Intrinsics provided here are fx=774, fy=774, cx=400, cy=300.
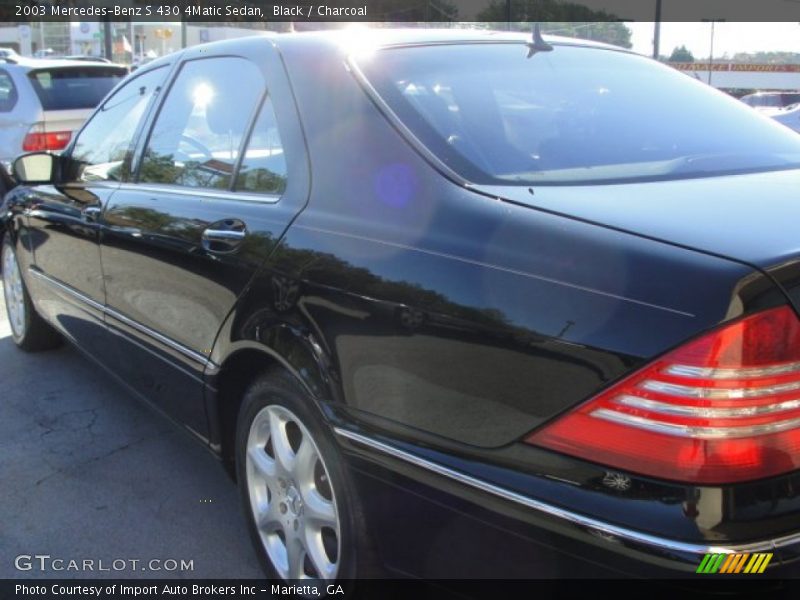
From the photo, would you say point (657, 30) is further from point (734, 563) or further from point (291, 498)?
point (734, 563)

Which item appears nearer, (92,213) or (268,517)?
(268,517)

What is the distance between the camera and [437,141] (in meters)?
2.02

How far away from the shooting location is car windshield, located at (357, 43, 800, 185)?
2.07 m

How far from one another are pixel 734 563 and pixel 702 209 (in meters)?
0.76

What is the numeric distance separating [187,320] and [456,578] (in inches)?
55.4

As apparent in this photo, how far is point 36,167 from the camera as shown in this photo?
13.0ft

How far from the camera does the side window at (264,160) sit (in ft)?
7.84

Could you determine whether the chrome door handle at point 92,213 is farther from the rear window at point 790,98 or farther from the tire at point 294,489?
the rear window at point 790,98

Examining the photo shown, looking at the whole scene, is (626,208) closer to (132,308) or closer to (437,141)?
(437,141)

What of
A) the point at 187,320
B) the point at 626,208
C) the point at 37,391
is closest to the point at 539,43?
the point at 626,208

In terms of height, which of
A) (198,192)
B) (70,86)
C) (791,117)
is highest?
(70,86)

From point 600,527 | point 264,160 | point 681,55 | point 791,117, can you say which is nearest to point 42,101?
point 264,160

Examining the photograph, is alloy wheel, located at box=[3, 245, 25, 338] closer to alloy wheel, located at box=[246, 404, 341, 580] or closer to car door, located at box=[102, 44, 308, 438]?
car door, located at box=[102, 44, 308, 438]

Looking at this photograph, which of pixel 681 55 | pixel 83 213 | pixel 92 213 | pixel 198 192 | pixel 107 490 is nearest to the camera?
pixel 198 192
